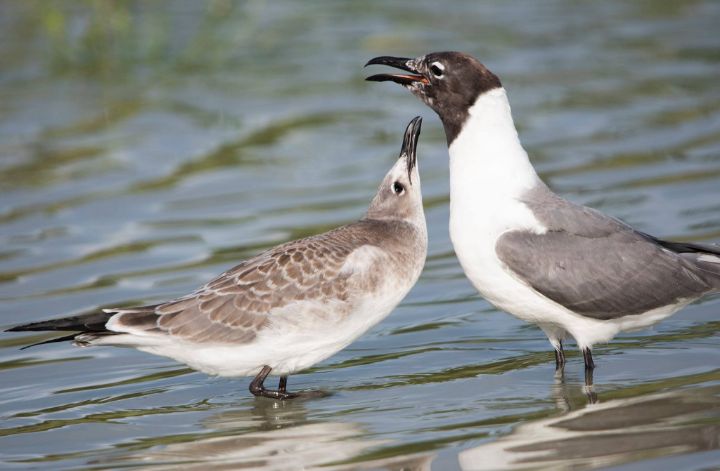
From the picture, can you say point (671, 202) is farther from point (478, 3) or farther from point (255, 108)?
point (478, 3)

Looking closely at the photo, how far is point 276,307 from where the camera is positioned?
8070 mm

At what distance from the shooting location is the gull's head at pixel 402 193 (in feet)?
29.0

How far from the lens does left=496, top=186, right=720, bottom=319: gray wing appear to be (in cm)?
805

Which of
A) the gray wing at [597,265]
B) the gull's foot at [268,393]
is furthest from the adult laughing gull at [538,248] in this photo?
the gull's foot at [268,393]

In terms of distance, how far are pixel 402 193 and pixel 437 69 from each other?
90 cm

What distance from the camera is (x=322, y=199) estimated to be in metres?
13.2

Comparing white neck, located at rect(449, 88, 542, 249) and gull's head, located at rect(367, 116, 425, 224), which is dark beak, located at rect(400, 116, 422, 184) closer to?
gull's head, located at rect(367, 116, 425, 224)

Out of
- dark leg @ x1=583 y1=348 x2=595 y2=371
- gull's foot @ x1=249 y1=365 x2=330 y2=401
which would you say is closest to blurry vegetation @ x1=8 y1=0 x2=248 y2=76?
gull's foot @ x1=249 y1=365 x2=330 y2=401

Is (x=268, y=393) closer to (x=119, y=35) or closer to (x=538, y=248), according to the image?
(x=538, y=248)

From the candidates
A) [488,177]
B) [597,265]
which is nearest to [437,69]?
[488,177]

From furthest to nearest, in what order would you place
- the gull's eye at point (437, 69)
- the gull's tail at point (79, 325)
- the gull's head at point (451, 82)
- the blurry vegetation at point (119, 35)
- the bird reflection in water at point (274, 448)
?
the blurry vegetation at point (119, 35) → the gull's eye at point (437, 69) → the gull's head at point (451, 82) → the gull's tail at point (79, 325) → the bird reflection in water at point (274, 448)

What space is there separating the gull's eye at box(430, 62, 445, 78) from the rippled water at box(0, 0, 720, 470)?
1992 millimetres

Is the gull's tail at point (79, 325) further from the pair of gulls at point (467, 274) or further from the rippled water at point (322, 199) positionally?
the rippled water at point (322, 199)

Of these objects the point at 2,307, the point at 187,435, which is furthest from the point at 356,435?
the point at 2,307
